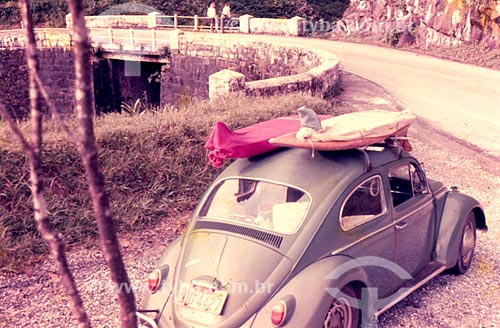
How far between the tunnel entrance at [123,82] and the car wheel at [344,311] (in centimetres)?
2202

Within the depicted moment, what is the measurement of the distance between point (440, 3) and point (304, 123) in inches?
809

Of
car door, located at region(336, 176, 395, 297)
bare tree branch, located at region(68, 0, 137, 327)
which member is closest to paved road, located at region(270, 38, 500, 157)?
car door, located at region(336, 176, 395, 297)

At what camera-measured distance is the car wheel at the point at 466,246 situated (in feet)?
18.8

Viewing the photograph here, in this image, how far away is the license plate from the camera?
401 centimetres

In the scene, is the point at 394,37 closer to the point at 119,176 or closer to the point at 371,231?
the point at 119,176

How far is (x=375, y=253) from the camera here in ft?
15.5

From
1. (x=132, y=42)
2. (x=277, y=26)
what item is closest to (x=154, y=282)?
(x=132, y=42)

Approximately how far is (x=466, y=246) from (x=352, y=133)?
213 centimetres

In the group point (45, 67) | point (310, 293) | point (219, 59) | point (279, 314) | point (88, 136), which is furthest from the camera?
point (45, 67)

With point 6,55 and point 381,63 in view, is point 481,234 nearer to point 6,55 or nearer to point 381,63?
point 381,63

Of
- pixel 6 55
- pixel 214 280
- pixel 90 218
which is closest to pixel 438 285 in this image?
pixel 214 280

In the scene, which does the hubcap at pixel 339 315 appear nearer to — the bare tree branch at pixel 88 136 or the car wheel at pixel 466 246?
the car wheel at pixel 466 246

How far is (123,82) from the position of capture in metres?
26.0

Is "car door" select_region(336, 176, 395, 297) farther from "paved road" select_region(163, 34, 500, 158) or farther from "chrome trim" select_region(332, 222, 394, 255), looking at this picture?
"paved road" select_region(163, 34, 500, 158)
